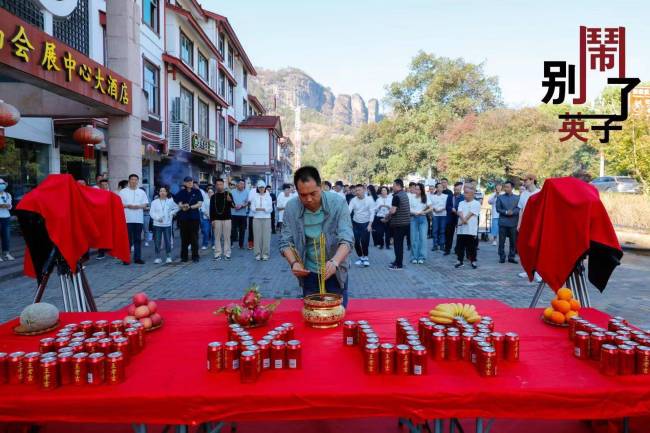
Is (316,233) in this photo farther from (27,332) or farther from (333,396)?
(27,332)

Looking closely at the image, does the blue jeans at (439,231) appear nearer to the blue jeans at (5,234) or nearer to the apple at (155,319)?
the blue jeans at (5,234)

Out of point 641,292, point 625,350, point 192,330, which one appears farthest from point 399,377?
point 641,292

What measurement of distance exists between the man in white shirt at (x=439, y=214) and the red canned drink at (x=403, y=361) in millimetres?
10547

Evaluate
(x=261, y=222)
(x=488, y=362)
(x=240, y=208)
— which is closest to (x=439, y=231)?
(x=261, y=222)

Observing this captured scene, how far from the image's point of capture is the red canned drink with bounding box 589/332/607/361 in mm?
2474

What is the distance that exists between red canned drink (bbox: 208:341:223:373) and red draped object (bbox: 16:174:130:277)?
2319 mm

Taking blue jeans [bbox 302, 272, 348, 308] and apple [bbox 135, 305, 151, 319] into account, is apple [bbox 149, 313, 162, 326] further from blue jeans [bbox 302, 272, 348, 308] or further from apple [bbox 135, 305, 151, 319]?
blue jeans [bbox 302, 272, 348, 308]

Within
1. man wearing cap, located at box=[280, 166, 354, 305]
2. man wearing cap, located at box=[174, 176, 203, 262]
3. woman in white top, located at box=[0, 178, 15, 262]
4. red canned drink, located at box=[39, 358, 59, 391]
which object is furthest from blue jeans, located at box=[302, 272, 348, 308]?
woman in white top, located at box=[0, 178, 15, 262]

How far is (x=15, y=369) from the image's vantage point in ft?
7.23

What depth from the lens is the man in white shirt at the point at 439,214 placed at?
12828 mm

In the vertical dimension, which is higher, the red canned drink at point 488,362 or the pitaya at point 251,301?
the pitaya at point 251,301

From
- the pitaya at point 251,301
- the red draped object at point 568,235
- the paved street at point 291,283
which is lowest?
the paved street at point 291,283

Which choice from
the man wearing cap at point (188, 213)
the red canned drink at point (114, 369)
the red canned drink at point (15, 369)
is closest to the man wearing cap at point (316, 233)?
the red canned drink at point (114, 369)

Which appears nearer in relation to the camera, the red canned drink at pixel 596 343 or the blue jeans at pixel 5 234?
the red canned drink at pixel 596 343
